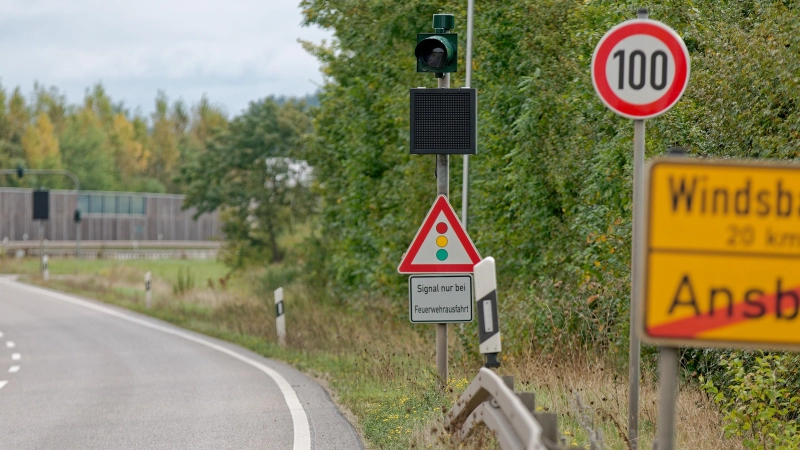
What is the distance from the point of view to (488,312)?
26.2ft

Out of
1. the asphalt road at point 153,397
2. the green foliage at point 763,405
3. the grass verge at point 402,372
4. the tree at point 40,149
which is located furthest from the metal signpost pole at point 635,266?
the tree at point 40,149

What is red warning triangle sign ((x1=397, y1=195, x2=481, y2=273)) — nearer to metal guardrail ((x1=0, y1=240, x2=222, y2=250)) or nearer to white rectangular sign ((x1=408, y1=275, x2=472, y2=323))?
white rectangular sign ((x1=408, y1=275, x2=472, y2=323))

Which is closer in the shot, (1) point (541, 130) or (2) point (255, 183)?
(1) point (541, 130)

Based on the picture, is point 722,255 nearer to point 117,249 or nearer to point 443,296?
point 443,296

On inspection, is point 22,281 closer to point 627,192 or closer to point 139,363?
point 139,363

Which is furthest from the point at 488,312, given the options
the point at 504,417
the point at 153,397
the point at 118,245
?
the point at 118,245

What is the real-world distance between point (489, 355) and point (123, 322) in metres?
20.1

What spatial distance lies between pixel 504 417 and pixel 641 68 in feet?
7.06

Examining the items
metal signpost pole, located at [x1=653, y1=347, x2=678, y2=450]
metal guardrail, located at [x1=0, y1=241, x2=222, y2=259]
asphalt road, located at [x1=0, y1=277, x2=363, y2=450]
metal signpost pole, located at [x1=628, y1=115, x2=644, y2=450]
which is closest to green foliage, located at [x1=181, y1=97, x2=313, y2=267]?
asphalt road, located at [x1=0, y1=277, x2=363, y2=450]

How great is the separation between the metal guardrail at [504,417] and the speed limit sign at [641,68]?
5.71 feet

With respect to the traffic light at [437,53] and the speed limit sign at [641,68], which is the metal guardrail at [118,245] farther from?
the speed limit sign at [641,68]

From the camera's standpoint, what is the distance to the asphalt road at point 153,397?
379 inches

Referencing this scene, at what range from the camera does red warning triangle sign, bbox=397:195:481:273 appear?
399 inches

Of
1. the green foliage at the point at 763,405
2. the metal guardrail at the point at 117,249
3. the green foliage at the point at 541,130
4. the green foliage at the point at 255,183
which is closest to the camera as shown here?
the green foliage at the point at 763,405
